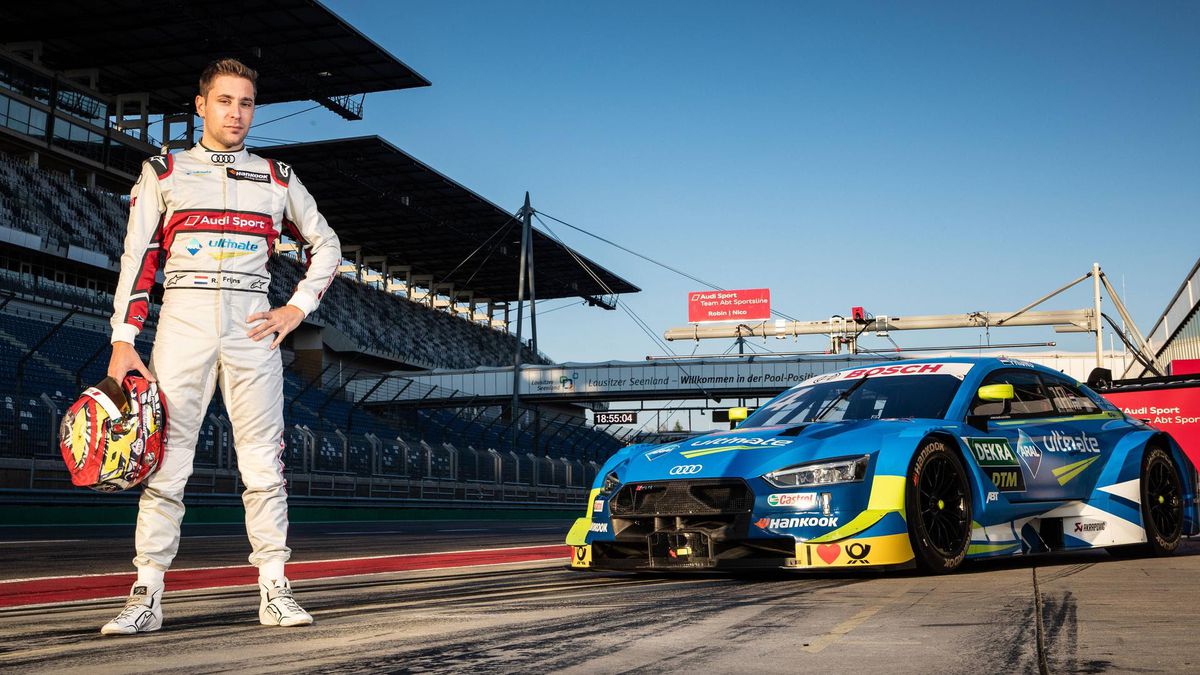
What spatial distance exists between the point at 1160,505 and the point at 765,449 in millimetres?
3477

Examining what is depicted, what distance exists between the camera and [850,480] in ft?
19.2

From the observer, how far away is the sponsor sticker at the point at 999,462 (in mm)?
6535

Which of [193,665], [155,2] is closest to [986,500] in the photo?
[193,665]

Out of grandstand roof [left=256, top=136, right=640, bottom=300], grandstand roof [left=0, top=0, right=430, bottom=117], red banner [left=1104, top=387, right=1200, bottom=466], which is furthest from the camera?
grandstand roof [left=256, top=136, right=640, bottom=300]

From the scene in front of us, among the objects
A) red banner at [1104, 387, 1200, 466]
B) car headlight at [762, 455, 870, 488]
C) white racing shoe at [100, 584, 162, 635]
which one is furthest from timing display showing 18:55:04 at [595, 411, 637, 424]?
white racing shoe at [100, 584, 162, 635]

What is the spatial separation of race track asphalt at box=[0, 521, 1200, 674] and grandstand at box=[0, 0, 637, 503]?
15045mm

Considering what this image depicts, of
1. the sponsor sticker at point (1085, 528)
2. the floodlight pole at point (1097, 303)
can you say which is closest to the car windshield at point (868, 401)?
the sponsor sticker at point (1085, 528)

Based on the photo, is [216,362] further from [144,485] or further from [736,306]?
[736,306]

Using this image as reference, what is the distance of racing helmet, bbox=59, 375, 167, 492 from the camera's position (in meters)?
3.78

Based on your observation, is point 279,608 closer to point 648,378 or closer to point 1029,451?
point 1029,451

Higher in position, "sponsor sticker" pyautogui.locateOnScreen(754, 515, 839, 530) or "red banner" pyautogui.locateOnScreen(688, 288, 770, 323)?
"red banner" pyautogui.locateOnScreen(688, 288, 770, 323)

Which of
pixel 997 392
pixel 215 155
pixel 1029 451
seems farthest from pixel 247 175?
pixel 1029 451

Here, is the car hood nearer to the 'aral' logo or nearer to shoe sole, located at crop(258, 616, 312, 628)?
the 'aral' logo

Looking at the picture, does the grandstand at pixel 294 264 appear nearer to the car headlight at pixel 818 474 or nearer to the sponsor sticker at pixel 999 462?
the car headlight at pixel 818 474
